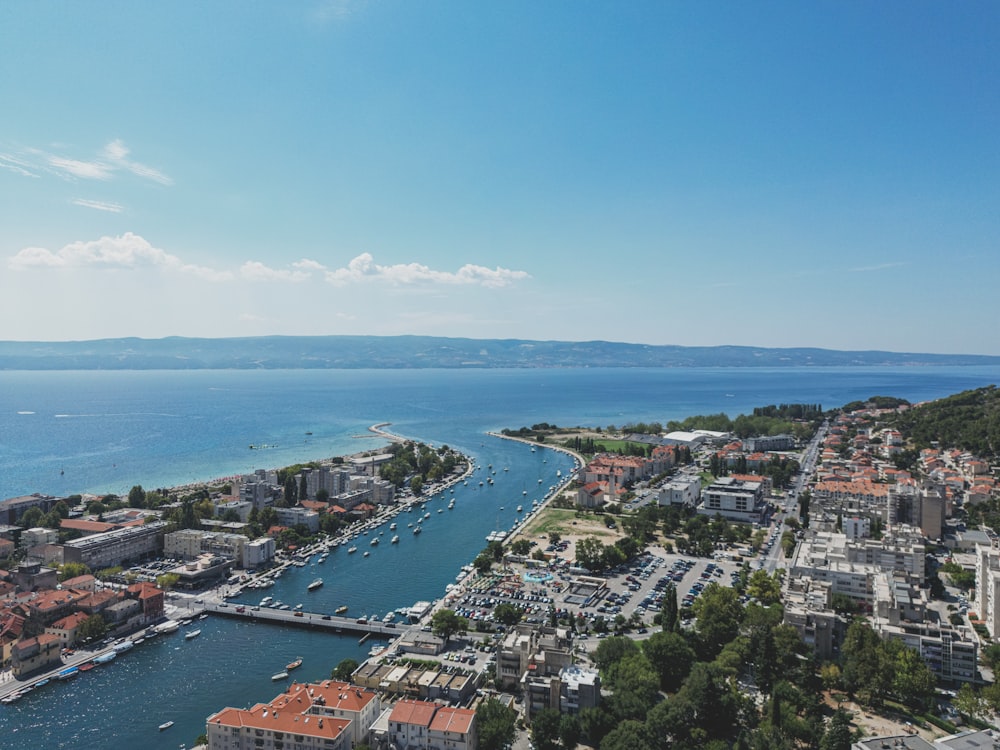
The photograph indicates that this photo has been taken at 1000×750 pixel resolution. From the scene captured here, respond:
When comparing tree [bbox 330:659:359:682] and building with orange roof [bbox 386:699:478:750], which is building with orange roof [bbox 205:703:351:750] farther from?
tree [bbox 330:659:359:682]

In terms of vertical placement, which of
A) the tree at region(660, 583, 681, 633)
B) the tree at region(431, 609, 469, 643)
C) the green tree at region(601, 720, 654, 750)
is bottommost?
the tree at region(431, 609, 469, 643)

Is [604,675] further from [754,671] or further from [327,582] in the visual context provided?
[327,582]

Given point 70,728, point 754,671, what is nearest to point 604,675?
point 754,671

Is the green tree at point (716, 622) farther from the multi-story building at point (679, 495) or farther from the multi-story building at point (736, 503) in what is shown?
the multi-story building at point (679, 495)

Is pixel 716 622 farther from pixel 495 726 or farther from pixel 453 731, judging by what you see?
pixel 453 731

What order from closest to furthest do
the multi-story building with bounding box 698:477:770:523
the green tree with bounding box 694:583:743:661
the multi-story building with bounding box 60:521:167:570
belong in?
the green tree with bounding box 694:583:743:661, the multi-story building with bounding box 60:521:167:570, the multi-story building with bounding box 698:477:770:523

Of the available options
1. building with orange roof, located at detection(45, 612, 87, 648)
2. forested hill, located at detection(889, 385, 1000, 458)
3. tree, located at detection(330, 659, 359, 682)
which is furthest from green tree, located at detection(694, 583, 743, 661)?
forested hill, located at detection(889, 385, 1000, 458)
